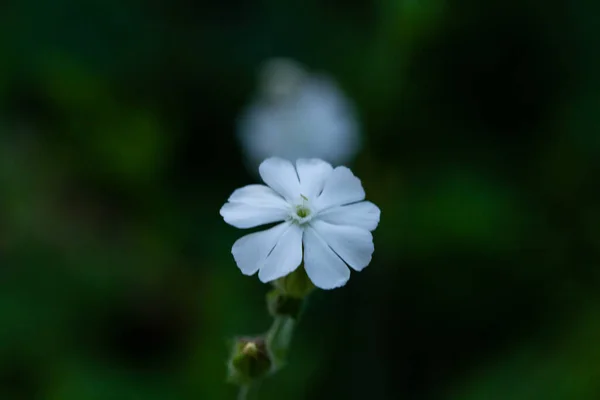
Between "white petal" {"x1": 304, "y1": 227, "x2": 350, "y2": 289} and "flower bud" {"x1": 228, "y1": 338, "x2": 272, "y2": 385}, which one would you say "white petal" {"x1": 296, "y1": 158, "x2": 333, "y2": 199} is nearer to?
"white petal" {"x1": 304, "y1": 227, "x2": 350, "y2": 289}

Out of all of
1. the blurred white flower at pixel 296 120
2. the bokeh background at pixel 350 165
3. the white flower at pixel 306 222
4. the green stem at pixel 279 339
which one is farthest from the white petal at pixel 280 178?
the blurred white flower at pixel 296 120

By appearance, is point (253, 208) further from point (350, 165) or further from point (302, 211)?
point (350, 165)

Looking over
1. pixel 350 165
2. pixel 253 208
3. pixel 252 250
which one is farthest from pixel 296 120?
pixel 252 250

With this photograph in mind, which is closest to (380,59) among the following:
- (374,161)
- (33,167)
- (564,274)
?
(374,161)

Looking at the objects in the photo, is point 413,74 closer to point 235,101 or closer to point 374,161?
point 374,161

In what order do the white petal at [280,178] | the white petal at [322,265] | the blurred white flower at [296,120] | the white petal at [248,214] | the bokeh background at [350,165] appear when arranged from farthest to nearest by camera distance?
the blurred white flower at [296,120]
the bokeh background at [350,165]
the white petal at [280,178]
the white petal at [248,214]
the white petal at [322,265]

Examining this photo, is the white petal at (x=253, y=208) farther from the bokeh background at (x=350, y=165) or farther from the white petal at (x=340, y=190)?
the bokeh background at (x=350, y=165)
